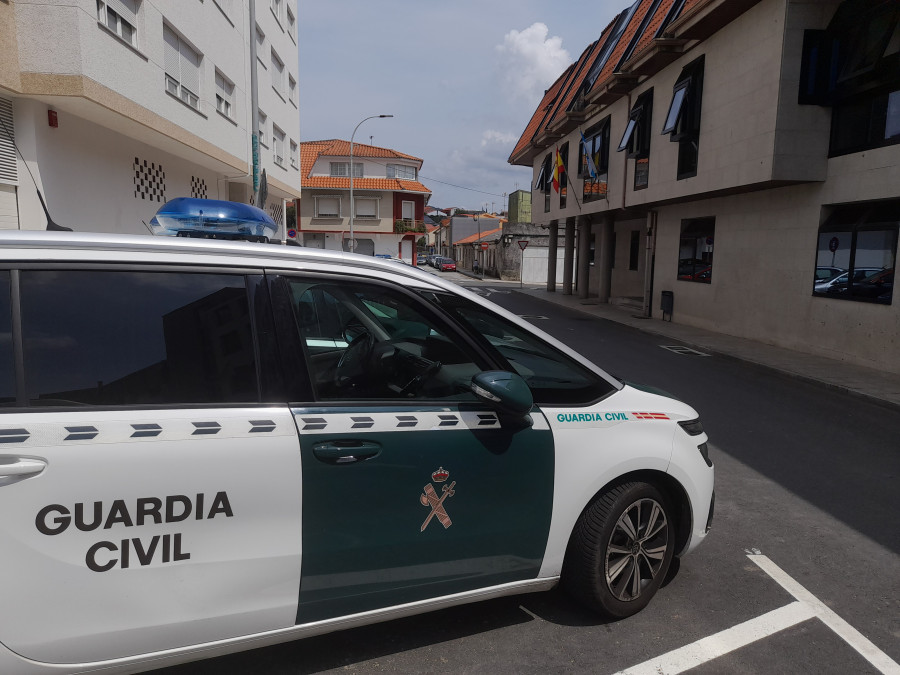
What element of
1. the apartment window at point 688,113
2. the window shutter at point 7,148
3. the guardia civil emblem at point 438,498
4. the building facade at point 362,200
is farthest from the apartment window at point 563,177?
the guardia civil emblem at point 438,498

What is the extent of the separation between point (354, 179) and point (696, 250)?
38924 mm

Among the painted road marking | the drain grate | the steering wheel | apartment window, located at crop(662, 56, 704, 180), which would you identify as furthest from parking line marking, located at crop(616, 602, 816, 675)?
apartment window, located at crop(662, 56, 704, 180)

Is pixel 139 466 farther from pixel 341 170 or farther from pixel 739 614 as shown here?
pixel 341 170

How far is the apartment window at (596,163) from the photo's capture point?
23406 millimetres

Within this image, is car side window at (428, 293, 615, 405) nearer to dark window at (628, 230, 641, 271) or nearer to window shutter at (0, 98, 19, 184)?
window shutter at (0, 98, 19, 184)

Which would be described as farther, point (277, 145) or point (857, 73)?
point (277, 145)

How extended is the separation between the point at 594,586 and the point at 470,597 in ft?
2.13

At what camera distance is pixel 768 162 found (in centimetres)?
1262

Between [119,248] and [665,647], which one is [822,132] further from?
[119,248]

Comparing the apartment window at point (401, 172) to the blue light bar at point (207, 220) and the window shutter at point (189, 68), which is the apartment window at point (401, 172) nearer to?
the window shutter at point (189, 68)

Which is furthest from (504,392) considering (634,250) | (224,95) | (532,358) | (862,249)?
(634,250)

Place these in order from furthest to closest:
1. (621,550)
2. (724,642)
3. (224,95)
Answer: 1. (224,95)
2. (621,550)
3. (724,642)

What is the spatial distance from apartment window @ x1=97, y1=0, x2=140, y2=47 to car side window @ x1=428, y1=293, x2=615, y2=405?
10.8 meters

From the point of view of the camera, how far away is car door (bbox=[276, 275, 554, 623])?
8.12 ft
